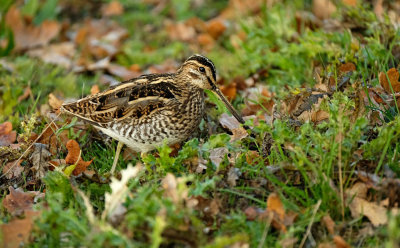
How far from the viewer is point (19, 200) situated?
12.6ft

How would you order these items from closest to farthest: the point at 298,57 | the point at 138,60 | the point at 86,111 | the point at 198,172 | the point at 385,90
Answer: the point at 198,172, the point at 385,90, the point at 86,111, the point at 298,57, the point at 138,60

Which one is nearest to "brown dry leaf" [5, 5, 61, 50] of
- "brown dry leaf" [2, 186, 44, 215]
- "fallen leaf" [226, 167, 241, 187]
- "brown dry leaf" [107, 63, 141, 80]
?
"brown dry leaf" [107, 63, 141, 80]

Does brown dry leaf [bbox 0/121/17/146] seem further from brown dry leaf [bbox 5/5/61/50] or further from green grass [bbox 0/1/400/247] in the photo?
brown dry leaf [bbox 5/5/61/50]

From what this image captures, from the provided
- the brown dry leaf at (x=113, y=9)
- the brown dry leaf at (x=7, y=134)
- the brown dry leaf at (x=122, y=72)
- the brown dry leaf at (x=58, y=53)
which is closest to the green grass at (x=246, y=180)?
the brown dry leaf at (x=7, y=134)

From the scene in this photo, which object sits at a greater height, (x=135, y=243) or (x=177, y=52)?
(x=135, y=243)

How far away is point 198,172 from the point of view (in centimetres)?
386

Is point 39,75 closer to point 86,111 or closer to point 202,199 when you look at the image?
point 86,111

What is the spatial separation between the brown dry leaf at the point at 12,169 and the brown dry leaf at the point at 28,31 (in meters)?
3.68

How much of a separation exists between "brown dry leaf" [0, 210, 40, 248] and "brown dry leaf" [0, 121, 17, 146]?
1661mm

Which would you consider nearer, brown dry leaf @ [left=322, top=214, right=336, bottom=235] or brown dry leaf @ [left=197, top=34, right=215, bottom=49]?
brown dry leaf @ [left=322, top=214, right=336, bottom=235]

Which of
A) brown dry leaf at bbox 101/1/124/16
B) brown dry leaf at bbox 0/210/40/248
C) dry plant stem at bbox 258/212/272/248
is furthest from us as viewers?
brown dry leaf at bbox 101/1/124/16

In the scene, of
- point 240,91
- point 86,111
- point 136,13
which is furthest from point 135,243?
point 136,13

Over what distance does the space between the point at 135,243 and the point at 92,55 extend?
5.14m

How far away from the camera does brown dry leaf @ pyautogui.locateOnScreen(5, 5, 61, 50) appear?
7.80 m
